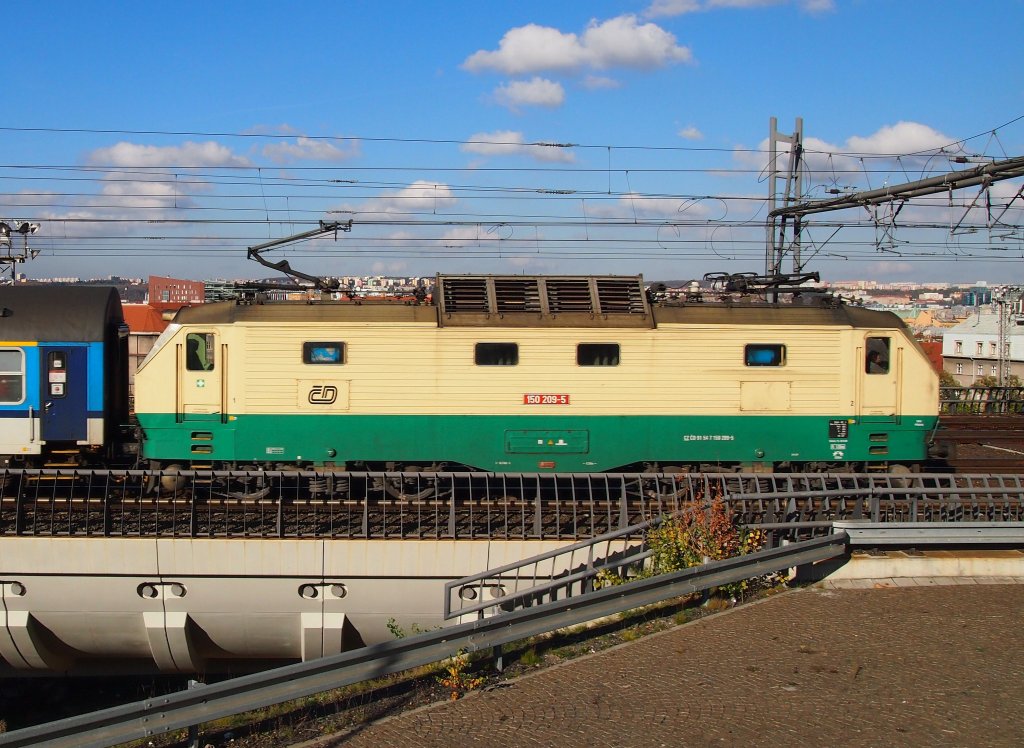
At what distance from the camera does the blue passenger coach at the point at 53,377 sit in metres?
16.3

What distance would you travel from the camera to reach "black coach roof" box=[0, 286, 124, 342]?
16438 millimetres

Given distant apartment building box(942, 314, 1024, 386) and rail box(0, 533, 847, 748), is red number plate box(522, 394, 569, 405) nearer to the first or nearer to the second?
rail box(0, 533, 847, 748)

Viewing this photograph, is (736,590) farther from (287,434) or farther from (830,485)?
(287,434)

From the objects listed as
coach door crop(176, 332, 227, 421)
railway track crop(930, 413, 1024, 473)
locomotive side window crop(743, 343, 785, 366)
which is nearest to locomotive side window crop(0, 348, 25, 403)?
coach door crop(176, 332, 227, 421)

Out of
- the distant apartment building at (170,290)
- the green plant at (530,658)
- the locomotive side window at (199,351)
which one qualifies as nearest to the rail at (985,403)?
the locomotive side window at (199,351)

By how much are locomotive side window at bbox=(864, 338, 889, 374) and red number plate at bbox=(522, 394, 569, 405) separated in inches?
229

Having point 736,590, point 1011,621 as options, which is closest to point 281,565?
point 736,590

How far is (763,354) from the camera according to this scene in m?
16.5

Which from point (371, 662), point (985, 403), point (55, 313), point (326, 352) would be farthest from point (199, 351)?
point (985, 403)

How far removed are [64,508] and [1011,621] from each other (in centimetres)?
1453

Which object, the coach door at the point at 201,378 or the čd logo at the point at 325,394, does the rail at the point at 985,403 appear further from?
the coach door at the point at 201,378

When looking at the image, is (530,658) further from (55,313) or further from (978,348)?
(978,348)

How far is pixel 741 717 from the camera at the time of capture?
26.4 feet

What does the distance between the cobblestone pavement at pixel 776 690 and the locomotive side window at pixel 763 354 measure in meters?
6.43
